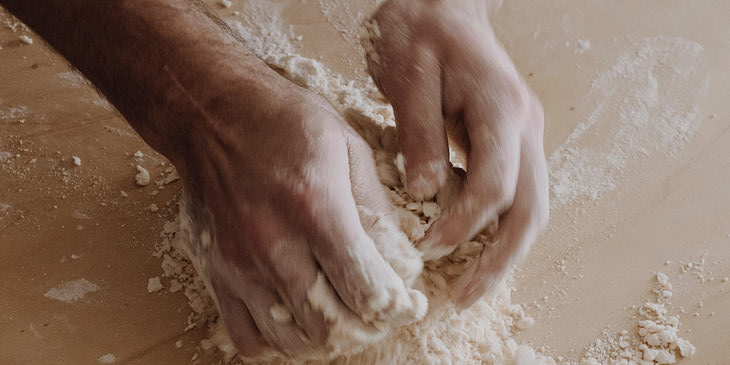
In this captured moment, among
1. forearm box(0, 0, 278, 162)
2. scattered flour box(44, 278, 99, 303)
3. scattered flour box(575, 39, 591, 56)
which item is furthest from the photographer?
scattered flour box(575, 39, 591, 56)

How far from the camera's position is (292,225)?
2.37 feet

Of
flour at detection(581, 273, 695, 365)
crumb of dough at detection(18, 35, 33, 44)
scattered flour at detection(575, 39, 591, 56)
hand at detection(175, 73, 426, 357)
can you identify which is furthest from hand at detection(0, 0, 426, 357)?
scattered flour at detection(575, 39, 591, 56)

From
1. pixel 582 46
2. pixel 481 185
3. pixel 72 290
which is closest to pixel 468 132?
pixel 481 185

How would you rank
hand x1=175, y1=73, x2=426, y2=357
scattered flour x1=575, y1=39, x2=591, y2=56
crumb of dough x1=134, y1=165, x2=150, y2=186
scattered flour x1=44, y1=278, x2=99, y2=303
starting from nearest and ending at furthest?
1. hand x1=175, y1=73, x2=426, y2=357
2. scattered flour x1=44, y1=278, x2=99, y2=303
3. crumb of dough x1=134, y1=165, x2=150, y2=186
4. scattered flour x1=575, y1=39, x2=591, y2=56

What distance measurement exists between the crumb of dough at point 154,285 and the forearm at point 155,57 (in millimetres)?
214

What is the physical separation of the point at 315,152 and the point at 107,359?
1.61 ft

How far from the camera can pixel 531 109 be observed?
0.84 m

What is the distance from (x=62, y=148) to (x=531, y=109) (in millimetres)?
851

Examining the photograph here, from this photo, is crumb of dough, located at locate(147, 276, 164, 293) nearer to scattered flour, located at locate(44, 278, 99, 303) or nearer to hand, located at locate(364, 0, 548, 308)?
scattered flour, located at locate(44, 278, 99, 303)

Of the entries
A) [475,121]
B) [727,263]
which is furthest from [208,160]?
[727,263]

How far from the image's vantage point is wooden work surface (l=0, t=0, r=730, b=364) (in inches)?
36.9

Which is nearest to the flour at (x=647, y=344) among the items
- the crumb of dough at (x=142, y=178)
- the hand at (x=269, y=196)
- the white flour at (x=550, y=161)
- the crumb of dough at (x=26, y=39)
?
the white flour at (x=550, y=161)

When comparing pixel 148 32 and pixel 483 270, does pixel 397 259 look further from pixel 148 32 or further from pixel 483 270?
pixel 148 32

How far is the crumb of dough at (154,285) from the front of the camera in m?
0.96
